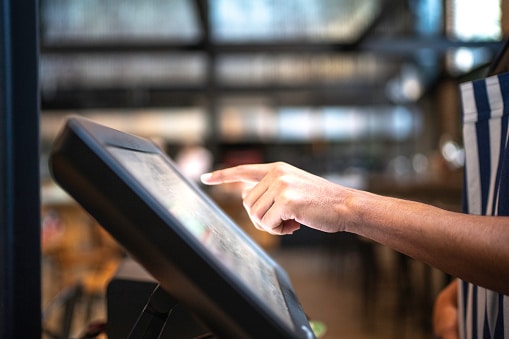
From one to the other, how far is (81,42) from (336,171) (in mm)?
5952

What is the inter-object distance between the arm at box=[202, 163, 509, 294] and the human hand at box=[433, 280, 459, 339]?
54 cm

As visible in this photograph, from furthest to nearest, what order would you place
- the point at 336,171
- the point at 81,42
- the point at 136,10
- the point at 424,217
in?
the point at 336,171 → the point at 136,10 → the point at 81,42 → the point at 424,217

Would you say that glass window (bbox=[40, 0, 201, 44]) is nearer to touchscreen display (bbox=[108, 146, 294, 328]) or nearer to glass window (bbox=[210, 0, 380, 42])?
glass window (bbox=[210, 0, 380, 42])

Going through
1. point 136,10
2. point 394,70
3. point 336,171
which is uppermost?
point 136,10

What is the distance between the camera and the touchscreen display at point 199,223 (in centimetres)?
45

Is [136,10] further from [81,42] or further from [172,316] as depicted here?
[172,316]

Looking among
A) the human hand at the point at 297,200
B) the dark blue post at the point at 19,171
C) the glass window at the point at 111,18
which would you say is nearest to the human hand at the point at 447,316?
the human hand at the point at 297,200

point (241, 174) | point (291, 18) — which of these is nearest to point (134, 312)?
point (241, 174)

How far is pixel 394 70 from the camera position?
432 inches

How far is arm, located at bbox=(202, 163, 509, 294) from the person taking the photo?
58 cm

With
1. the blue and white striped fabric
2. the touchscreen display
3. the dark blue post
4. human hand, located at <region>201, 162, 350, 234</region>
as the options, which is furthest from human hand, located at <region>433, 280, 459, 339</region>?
the dark blue post

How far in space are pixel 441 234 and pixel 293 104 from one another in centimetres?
1109

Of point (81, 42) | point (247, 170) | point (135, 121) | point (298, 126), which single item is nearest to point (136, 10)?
point (81, 42)

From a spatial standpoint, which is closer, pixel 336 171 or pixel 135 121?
pixel 336 171
